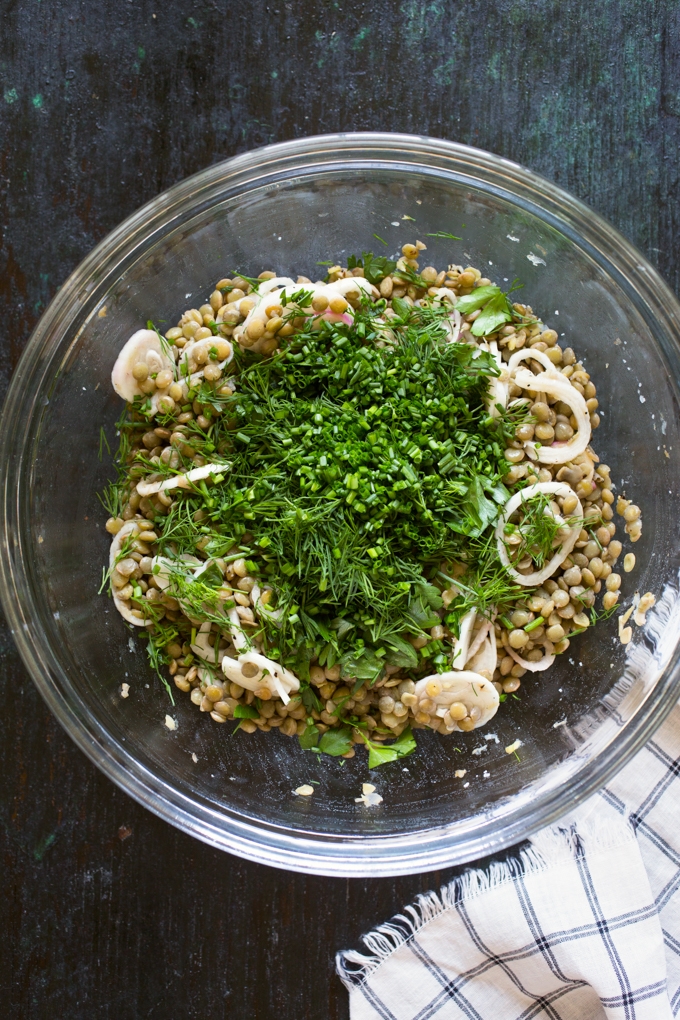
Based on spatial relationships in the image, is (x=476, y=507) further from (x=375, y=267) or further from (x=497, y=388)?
(x=375, y=267)

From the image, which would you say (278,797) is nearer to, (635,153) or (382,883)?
(382,883)

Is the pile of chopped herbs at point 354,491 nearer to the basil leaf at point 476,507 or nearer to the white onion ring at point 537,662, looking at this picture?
the basil leaf at point 476,507

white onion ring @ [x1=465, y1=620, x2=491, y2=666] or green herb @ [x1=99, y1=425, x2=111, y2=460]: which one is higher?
white onion ring @ [x1=465, y1=620, x2=491, y2=666]

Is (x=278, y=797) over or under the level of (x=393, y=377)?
under

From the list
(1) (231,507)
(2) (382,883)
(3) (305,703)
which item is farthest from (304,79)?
(2) (382,883)

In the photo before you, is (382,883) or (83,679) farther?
(382,883)

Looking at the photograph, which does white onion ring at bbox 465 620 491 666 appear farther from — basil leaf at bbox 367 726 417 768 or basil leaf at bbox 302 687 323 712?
basil leaf at bbox 302 687 323 712

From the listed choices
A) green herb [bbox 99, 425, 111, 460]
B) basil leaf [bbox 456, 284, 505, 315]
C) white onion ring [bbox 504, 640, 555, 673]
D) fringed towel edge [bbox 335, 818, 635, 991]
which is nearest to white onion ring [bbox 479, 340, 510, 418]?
basil leaf [bbox 456, 284, 505, 315]
